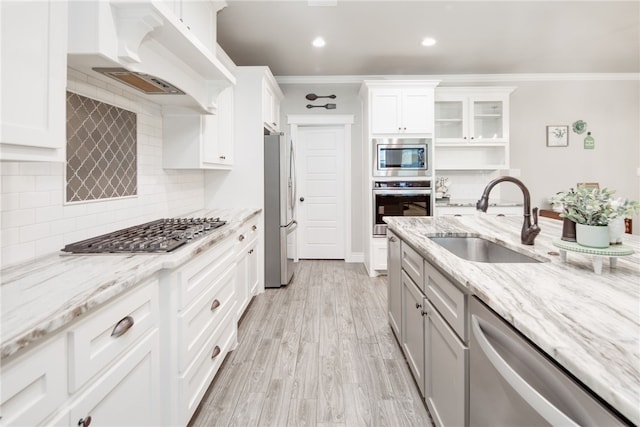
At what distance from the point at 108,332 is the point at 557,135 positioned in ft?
19.2

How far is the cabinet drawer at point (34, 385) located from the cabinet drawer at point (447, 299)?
1187 mm

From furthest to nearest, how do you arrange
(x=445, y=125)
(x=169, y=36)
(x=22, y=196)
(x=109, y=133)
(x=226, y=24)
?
(x=445, y=125) < (x=226, y=24) < (x=109, y=133) < (x=169, y=36) < (x=22, y=196)

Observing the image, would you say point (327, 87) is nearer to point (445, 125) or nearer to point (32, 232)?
point (445, 125)

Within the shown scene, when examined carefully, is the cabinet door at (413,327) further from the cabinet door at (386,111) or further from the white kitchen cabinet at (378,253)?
the cabinet door at (386,111)

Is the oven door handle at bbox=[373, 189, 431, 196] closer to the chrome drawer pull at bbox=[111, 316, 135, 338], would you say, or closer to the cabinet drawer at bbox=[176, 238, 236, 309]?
the cabinet drawer at bbox=[176, 238, 236, 309]

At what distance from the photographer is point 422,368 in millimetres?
1687

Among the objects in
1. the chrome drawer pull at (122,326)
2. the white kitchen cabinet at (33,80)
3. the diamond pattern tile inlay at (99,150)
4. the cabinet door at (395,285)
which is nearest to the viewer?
the white kitchen cabinet at (33,80)

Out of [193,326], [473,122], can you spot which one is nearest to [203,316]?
[193,326]

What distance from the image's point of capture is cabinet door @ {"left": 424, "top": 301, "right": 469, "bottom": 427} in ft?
3.81

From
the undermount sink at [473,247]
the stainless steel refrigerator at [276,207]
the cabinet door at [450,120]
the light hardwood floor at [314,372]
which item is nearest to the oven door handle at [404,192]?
the cabinet door at [450,120]

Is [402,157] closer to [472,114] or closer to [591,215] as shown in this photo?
[472,114]

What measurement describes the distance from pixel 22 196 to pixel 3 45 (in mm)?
699

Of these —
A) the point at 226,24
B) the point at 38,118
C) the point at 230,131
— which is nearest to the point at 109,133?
the point at 38,118

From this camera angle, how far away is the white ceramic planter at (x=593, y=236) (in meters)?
1.07
